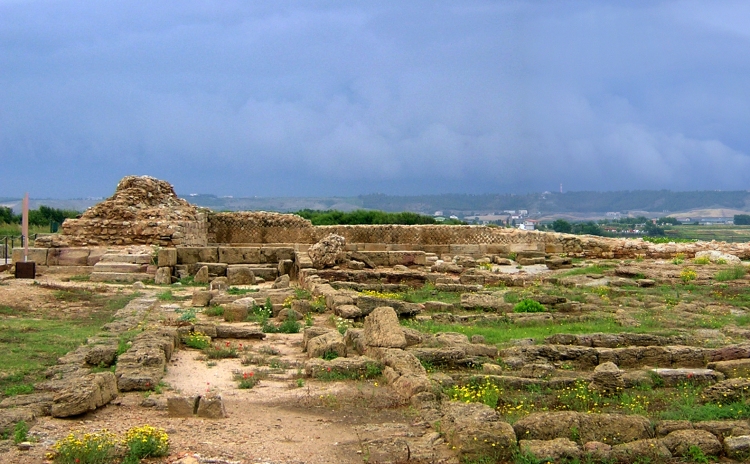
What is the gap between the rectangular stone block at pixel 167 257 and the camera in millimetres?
19797

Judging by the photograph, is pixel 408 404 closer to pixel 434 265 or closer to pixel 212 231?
pixel 434 265

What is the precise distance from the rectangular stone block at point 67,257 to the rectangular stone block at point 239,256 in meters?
Answer: 3.69

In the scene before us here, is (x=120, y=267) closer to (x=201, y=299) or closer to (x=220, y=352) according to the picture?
(x=201, y=299)

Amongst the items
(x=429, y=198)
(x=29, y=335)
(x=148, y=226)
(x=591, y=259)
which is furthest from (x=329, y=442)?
(x=429, y=198)

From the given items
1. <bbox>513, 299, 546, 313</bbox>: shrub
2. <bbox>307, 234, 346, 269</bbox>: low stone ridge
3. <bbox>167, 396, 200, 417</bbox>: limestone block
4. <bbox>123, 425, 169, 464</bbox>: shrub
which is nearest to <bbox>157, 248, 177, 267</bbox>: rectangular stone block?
<bbox>307, 234, 346, 269</bbox>: low stone ridge

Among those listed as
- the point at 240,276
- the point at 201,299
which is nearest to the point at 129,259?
the point at 240,276

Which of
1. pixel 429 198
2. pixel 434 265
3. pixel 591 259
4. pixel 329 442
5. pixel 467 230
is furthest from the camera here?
pixel 429 198

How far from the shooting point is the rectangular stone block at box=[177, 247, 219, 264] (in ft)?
68.2

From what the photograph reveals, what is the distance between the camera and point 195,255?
20.8 m

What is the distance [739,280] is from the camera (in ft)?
58.9

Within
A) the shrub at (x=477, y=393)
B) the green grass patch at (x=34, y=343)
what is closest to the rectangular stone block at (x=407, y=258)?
the green grass patch at (x=34, y=343)

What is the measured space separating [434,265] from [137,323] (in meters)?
11.8

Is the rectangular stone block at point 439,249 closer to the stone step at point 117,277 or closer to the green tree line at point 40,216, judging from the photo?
the stone step at point 117,277

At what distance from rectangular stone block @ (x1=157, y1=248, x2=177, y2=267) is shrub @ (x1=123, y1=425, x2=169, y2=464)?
14510 mm
